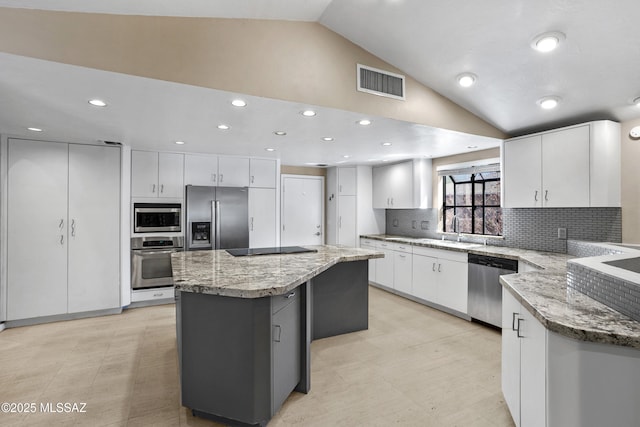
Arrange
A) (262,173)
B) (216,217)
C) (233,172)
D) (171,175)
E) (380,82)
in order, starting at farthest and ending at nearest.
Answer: (262,173) → (233,172) → (216,217) → (171,175) → (380,82)

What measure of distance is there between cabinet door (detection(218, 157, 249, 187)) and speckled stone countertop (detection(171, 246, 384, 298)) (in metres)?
1.93

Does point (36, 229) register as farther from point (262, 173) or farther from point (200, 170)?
point (262, 173)

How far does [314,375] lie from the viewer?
8.30 feet

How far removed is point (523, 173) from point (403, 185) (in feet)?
6.69

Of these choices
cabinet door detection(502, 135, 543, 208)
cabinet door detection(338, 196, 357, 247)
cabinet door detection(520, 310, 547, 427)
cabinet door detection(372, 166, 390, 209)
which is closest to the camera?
cabinet door detection(520, 310, 547, 427)

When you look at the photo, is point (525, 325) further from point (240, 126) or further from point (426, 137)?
point (240, 126)

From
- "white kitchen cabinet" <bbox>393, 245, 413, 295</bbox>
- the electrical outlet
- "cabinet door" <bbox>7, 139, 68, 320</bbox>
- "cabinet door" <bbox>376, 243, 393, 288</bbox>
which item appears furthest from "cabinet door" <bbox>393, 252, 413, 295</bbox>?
"cabinet door" <bbox>7, 139, 68, 320</bbox>

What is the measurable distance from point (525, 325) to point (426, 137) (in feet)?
8.08

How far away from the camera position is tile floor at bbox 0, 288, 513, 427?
6.64ft

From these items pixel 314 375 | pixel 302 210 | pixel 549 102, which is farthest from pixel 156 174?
pixel 549 102

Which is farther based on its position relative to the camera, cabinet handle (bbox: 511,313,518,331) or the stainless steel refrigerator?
the stainless steel refrigerator

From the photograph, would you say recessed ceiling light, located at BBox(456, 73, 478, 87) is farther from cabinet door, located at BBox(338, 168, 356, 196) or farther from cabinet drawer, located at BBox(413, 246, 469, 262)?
cabinet door, located at BBox(338, 168, 356, 196)

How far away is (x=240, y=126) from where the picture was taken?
10.5ft

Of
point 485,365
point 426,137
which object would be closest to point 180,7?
point 426,137
